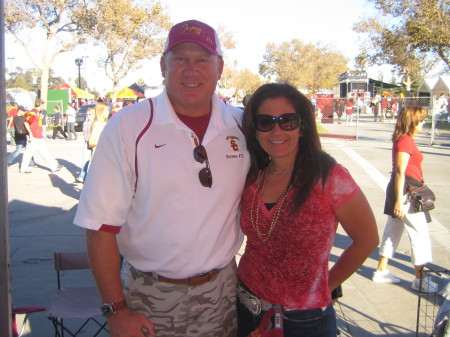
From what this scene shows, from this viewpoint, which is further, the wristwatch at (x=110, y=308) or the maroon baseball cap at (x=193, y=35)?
the maroon baseball cap at (x=193, y=35)

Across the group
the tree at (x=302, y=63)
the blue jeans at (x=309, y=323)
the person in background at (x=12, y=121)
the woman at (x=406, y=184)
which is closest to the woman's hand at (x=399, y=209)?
the woman at (x=406, y=184)

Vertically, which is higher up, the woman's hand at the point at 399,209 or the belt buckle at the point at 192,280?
the belt buckle at the point at 192,280

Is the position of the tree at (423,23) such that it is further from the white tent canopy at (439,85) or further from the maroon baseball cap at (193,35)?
the maroon baseball cap at (193,35)

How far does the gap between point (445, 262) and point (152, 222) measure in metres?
4.39

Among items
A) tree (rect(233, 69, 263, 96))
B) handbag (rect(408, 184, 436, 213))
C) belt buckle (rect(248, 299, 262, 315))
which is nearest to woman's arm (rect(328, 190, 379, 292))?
belt buckle (rect(248, 299, 262, 315))

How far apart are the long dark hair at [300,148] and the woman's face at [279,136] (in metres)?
0.03

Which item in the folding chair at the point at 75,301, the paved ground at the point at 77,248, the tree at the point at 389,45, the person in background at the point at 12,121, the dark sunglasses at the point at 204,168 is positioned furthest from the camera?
the tree at the point at 389,45

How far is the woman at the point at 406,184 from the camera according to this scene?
14.0 ft

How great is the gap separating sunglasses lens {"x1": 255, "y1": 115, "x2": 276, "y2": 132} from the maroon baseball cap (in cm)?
40

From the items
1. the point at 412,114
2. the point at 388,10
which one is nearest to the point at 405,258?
the point at 412,114

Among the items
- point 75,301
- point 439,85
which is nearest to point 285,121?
point 75,301

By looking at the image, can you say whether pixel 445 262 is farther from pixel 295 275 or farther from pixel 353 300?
pixel 295 275

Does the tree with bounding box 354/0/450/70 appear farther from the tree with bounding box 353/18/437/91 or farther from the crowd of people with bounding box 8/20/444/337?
the crowd of people with bounding box 8/20/444/337

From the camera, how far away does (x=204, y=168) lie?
1.98m
